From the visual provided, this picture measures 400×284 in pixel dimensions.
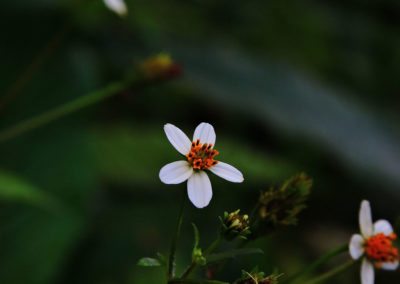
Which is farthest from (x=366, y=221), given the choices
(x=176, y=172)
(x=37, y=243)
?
(x=37, y=243)

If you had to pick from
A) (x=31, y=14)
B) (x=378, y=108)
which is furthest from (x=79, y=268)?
(x=378, y=108)

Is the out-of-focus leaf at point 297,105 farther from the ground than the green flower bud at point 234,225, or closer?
farther from the ground

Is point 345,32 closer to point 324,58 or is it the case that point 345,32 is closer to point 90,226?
point 324,58

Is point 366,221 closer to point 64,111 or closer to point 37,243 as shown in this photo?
point 64,111

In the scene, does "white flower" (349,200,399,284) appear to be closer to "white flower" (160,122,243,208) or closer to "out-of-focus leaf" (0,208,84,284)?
"white flower" (160,122,243,208)

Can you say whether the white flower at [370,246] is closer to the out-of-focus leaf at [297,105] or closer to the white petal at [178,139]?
the white petal at [178,139]

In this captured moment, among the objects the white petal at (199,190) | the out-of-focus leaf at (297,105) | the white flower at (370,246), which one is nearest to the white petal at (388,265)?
the white flower at (370,246)
